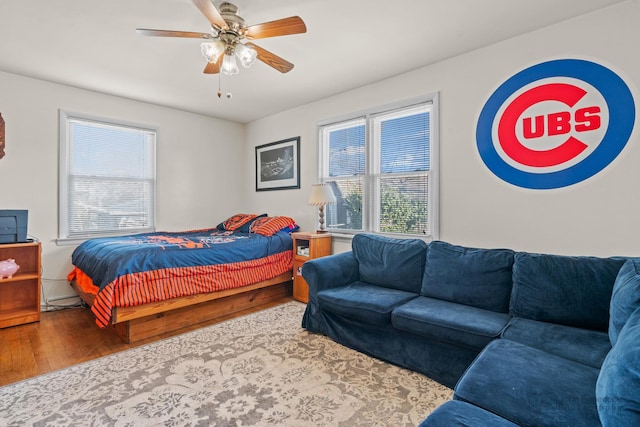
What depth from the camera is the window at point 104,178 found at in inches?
142

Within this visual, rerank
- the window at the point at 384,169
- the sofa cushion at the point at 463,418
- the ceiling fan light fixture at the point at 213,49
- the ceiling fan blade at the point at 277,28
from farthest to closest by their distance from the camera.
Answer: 1. the window at the point at 384,169
2. the ceiling fan light fixture at the point at 213,49
3. the ceiling fan blade at the point at 277,28
4. the sofa cushion at the point at 463,418

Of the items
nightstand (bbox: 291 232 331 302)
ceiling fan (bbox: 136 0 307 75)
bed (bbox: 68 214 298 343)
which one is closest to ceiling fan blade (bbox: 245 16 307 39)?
ceiling fan (bbox: 136 0 307 75)

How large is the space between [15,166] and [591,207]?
525 centimetres

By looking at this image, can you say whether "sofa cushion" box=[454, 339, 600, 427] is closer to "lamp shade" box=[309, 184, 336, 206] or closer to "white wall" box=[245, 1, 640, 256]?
"white wall" box=[245, 1, 640, 256]

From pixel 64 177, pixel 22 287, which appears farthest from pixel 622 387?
pixel 64 177

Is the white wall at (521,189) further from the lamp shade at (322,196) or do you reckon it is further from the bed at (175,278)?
the bed at (175,278)

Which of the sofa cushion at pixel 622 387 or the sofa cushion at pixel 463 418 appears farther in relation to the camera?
the sofa cushion at pixel 463 418

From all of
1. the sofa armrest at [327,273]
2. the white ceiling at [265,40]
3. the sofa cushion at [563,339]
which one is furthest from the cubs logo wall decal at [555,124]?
the sofa armrest at [327,273]

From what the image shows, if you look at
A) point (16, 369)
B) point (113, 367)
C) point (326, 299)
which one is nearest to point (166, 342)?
point (113, 367)

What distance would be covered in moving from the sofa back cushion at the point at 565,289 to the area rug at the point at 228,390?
0.78 metres

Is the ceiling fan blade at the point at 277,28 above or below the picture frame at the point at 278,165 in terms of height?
above

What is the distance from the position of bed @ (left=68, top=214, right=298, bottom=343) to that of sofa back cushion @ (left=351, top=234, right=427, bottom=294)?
1.18 metres

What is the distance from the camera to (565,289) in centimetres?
194

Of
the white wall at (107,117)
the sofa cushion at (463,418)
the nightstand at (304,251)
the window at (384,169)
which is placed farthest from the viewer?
the nightstand at (304,251)
